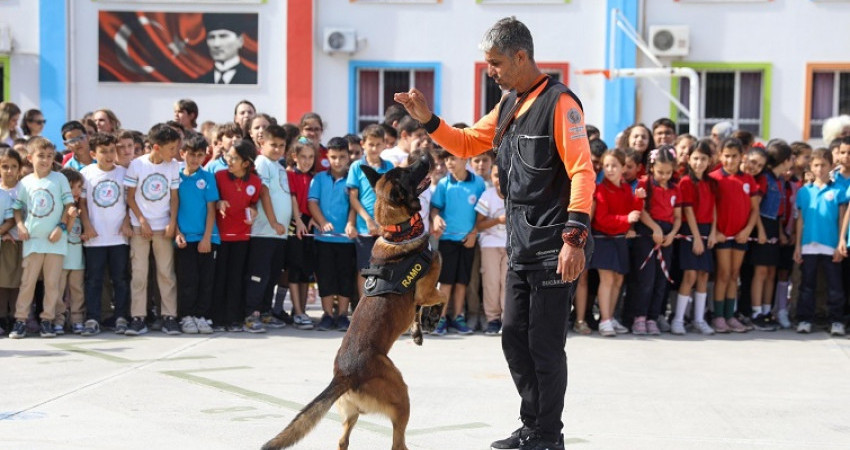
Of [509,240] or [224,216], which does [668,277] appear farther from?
[509,240]

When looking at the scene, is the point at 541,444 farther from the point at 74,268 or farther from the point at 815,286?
the point at 815,286

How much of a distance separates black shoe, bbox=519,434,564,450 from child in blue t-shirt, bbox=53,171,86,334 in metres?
5.59

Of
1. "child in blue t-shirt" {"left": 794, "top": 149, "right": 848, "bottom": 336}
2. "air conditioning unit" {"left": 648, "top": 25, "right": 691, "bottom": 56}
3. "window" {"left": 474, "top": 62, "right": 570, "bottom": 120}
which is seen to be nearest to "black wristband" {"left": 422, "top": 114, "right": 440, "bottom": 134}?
"child in blue t-shirt" {"left": 794, "top": 149, "right": 848, "bottom": 336}

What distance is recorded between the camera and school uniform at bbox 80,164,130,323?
9.39 metres

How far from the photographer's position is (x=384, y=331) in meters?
5.27

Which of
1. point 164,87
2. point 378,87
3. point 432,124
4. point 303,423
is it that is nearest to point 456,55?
point 378,87

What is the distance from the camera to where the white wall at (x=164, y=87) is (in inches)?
729

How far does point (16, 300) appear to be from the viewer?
31.1 feet

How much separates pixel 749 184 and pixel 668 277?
1374mm

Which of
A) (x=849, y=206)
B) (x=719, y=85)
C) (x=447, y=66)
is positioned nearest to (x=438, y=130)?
(x=849, y=206)

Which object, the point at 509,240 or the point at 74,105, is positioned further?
the point at 74,105

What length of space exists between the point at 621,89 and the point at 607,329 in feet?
31.1

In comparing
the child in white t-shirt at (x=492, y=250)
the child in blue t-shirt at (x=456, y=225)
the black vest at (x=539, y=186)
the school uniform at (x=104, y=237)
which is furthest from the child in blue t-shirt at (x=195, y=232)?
the black vest at (x=539, y=186)

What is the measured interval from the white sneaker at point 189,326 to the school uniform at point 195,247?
0.19 feet
